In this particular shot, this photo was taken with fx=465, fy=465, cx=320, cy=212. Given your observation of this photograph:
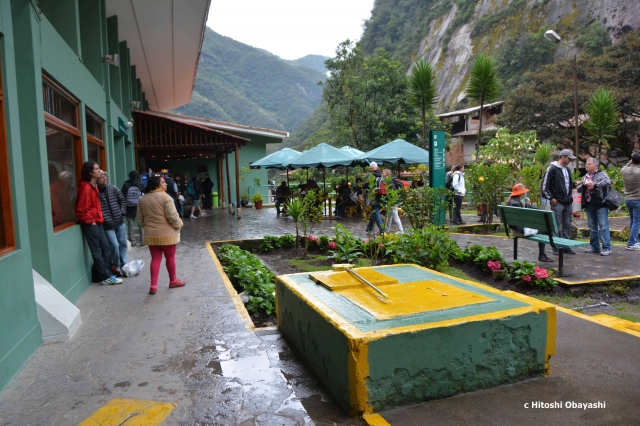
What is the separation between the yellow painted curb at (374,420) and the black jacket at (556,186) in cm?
627

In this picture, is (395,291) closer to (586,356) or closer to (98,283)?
(586,356)

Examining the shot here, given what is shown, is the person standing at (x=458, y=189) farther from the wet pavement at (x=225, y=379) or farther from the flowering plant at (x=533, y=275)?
the wet pavement at (x=225, y=379)

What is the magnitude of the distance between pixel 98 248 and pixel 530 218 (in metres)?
5.95

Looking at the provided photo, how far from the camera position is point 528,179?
447 inches

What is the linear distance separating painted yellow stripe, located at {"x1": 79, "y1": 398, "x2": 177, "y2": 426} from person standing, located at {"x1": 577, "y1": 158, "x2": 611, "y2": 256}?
7211 mm

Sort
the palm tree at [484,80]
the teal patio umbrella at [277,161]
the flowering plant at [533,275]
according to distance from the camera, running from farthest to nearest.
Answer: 1. the teal patio umbrella at [277,161]
2. the palm tree at [484,80]
3. the flowering plant at [533,275]

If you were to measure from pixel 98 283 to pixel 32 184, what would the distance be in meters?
2.19

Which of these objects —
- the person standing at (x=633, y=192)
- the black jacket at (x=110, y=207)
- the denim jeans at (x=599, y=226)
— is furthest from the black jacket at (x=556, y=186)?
the black jacket at (x=110, y=207)

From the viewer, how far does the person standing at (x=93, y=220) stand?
19.4 ft

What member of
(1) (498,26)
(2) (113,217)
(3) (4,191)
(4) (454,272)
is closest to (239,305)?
(3) (4,191)

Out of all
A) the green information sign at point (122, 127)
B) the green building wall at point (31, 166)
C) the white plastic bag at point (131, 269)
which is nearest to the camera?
the green building wall at point (31, 166)

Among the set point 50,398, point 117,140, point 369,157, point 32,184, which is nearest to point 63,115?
point 32,184

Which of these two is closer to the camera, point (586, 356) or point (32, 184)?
point (586, 356)

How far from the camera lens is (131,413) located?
285cm
